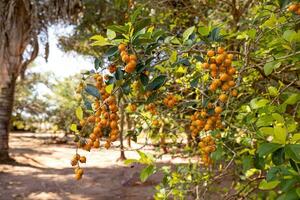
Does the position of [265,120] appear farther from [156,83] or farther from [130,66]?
[130,66]

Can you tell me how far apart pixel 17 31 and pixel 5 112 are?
241cm

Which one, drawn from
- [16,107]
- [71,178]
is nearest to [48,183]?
[71,178]

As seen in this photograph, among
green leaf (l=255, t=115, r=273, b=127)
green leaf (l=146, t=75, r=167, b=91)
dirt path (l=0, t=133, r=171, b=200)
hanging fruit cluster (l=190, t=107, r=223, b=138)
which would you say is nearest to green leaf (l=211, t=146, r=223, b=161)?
hanging fruit cluster (l=190, t=107, r=223, b=138)

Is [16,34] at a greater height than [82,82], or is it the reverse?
[16,34]

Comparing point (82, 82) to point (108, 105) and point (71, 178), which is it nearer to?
point (108, 105)

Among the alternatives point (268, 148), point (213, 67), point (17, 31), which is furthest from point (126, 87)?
point (17, 31)

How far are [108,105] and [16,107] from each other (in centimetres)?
2153

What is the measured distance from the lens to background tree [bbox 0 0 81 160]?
35.6 ft

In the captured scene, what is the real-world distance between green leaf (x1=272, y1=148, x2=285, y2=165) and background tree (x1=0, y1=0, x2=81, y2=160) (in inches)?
397

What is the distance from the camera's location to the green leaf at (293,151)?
1.46m

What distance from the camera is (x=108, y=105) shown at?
1.78 m

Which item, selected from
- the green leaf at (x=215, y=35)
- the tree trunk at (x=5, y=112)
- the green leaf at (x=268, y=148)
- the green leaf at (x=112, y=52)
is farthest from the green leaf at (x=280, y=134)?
the tree trunk at (x=5, y=112)

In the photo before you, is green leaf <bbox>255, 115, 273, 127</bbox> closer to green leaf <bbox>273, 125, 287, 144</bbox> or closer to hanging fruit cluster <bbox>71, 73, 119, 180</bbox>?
green leaf <bbox>273, 125, 287, 144</bbox>

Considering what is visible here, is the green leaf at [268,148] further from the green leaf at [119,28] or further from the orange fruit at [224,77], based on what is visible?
the green leaf at [119,28]
